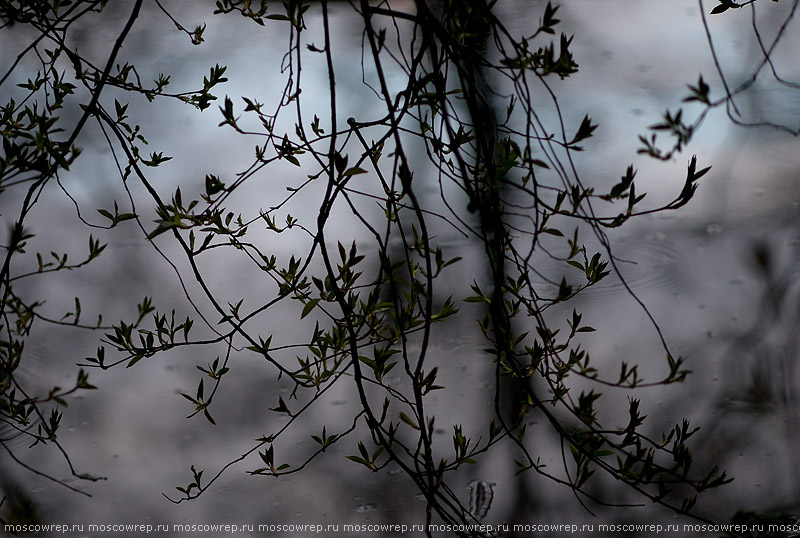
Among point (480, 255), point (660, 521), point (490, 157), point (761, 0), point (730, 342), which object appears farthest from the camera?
point (761, 0)

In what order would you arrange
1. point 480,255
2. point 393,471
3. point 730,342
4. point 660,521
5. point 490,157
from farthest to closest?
point 480,255
point 730,342
point 393,471
point 660,521
point 490,157

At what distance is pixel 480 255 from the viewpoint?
75.9 inches

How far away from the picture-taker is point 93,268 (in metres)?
1.95

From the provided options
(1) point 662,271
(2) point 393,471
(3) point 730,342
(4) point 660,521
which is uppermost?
(1) point 662,271

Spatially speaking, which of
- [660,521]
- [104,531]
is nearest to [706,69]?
[660,521]

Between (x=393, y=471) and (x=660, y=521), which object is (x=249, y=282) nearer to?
(x=393, y=471)

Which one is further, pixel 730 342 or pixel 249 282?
pixel 249 282

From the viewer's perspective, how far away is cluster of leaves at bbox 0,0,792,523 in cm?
69

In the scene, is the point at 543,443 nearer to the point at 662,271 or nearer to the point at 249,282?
the point at 662,271

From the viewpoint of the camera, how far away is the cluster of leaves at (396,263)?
686 mm

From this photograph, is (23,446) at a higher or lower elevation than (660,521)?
higher

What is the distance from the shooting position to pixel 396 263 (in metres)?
0.69

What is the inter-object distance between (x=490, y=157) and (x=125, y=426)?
4.59ft

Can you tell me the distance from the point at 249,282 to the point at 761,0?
1842 millimetres
